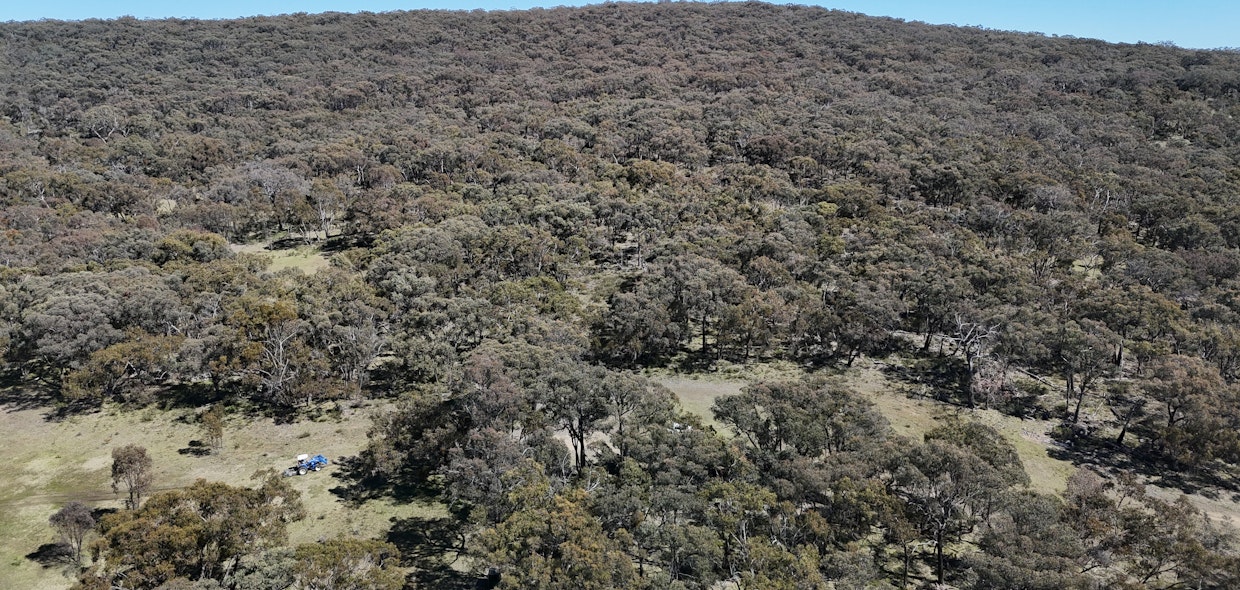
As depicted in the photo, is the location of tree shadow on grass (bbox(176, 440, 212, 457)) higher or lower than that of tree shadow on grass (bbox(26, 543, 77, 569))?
higher

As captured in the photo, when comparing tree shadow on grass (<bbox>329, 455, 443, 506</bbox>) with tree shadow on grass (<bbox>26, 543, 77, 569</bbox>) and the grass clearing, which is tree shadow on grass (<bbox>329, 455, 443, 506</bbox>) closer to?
tree shadow on grass (<bbox>26, 543, 77, 569</bbox>)

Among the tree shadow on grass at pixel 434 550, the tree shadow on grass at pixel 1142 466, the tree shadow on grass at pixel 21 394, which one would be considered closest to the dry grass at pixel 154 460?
the tree shadow on grass at pixel 434 550

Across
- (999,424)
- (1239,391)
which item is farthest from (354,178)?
(1239,391)

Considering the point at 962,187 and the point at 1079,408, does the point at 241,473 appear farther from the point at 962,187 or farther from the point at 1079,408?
the point at 962,187

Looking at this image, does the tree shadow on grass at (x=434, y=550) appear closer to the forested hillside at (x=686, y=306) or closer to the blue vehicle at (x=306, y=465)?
the forested hillside at (x=686, y=306)

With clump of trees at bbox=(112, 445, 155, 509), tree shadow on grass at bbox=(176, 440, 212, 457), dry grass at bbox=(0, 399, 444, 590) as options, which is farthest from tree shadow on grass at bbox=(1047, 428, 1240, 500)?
tree shadow on grass at bbox=(176, 440, 212, 457)


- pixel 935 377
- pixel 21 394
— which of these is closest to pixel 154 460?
pixel 21 394
